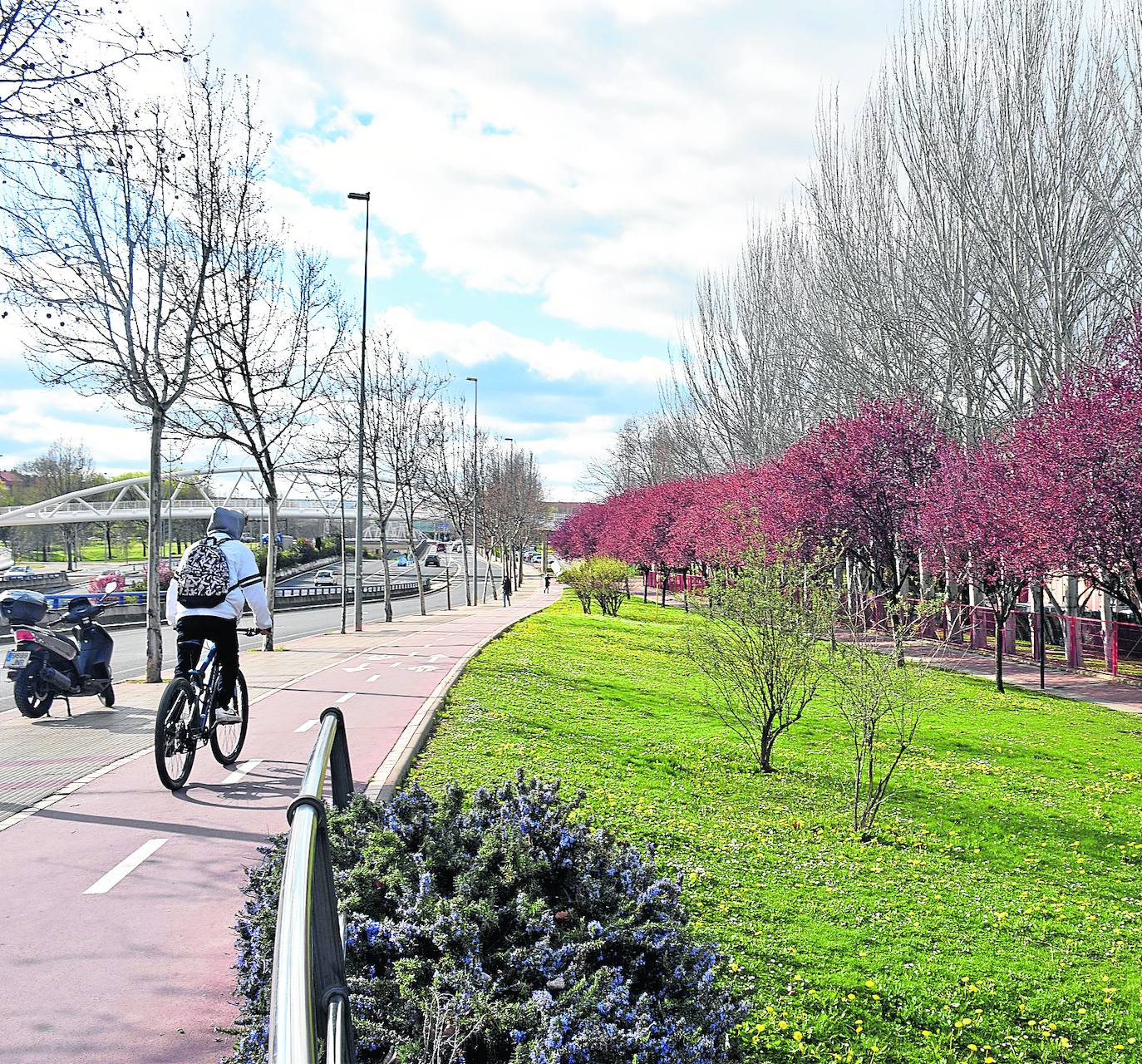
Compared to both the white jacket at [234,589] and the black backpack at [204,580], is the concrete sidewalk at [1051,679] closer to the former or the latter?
the white jacket at [234,589]

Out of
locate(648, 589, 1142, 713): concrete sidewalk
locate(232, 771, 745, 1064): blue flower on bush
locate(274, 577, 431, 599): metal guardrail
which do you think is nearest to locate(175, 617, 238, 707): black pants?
locate(232, 771, 745, 1064): blue flower on bush

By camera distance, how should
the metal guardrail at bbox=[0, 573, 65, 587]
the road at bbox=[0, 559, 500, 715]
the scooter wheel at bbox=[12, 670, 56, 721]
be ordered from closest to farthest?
1. the scooter wheel at bbox=[12, 670, 56, 721]
2. the road at bbox=[0, 559, 500, 715]
3. the metal guardrail at bbox=[0, 573, 65, 587]

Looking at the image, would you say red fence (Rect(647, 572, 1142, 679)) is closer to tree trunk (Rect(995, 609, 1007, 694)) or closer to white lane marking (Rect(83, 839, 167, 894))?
tree trunk (Rect(995, 609, 1007, 694))

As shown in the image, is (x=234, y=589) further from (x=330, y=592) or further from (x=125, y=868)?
(x=330, y=592)

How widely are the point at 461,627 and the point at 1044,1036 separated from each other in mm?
23625

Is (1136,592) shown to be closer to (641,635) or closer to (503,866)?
(641,635)

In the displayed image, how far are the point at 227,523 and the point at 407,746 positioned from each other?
2702 mm

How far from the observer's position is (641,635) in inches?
1069

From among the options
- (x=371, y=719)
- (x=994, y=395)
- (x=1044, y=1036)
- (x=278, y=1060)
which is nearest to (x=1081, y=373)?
(x=994, y=395)

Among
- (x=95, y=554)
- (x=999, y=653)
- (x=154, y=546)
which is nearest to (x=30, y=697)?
(x=154, y=546)

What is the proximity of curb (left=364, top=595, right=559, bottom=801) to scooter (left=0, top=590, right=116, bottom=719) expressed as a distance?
382 cm

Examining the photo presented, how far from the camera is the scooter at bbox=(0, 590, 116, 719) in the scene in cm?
1078

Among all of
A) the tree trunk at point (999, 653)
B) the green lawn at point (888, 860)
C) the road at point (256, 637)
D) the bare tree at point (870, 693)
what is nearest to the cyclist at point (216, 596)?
the green lawn at point (888, 860)

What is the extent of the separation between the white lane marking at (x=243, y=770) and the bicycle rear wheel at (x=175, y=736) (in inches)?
14.2
